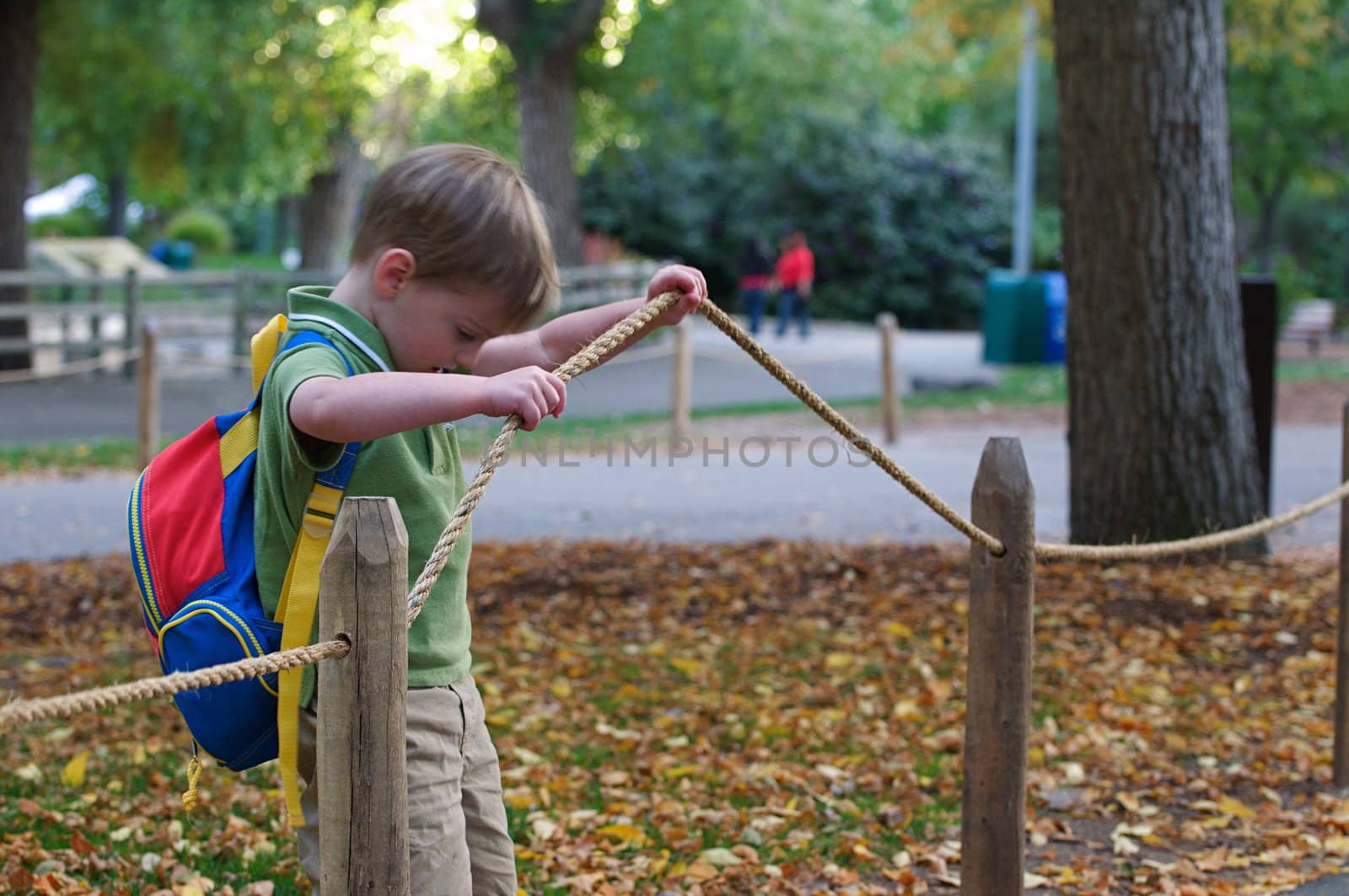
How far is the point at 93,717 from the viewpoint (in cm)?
495

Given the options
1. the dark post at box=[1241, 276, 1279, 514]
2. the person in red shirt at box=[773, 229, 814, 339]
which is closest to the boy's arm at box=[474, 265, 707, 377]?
the dark post at box=[1241, 276, 1279, 514]

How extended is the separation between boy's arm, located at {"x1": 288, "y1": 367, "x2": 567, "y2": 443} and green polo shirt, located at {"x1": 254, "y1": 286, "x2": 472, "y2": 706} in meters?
0.07

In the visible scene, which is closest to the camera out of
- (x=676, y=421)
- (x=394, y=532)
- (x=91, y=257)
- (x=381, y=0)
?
(x=394, y=532)

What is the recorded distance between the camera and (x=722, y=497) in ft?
32.3

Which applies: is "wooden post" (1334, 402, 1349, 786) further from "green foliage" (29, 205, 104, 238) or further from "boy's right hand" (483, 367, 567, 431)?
"green foliage" (29, 205, 104, 238)

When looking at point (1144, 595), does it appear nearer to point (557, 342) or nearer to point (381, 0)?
point (557, 342)

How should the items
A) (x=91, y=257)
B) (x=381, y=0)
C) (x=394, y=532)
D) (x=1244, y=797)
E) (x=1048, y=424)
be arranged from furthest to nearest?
(x=91, y=257) → (x=381, y=0) → (x=1048, y=424) → (x=1244, y=797) → (x=394, y=532)

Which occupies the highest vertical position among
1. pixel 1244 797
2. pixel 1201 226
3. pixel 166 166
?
pixel 166 166

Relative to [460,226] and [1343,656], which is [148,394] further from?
[460,226]

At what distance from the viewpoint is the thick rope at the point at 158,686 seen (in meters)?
1.58

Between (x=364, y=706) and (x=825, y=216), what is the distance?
28.1 meters

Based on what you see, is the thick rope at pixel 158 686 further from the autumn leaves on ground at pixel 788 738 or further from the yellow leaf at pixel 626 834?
the yellow leaf at pixel 626 834

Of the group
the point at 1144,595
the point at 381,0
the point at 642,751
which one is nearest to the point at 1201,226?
the point at 1144,595

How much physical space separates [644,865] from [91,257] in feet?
98.0
